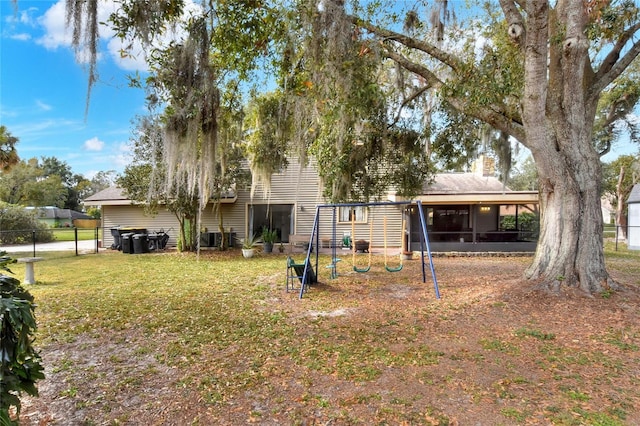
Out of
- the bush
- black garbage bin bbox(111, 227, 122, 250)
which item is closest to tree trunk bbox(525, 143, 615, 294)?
black garbage bin bbox(111, 227, 122, 250)

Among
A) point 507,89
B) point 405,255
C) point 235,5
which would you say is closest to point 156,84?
point 235,5

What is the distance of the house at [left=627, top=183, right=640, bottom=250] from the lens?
15.7 metres

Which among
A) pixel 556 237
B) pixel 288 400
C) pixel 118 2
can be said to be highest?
pixel 118 2

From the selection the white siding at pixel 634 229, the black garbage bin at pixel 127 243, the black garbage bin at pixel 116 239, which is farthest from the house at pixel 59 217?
the white siding at pixel 634 229

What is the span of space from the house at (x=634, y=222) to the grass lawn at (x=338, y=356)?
14.1 m

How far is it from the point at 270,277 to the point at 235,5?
5.65 meters

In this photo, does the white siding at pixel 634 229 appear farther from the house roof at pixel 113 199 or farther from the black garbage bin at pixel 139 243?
the black garbage bin at pixel 139 243

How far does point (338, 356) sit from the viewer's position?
3.61 metres

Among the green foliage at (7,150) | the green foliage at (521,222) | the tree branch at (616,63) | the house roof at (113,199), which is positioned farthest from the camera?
the green foliage at (521,222)

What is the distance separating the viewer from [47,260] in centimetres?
1124

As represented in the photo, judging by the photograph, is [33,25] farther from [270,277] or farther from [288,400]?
[288,400]

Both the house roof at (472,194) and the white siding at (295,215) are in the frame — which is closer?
the house roof at (472,194)

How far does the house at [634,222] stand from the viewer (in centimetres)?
1575

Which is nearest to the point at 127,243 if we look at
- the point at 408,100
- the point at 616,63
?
the point at 408,100
